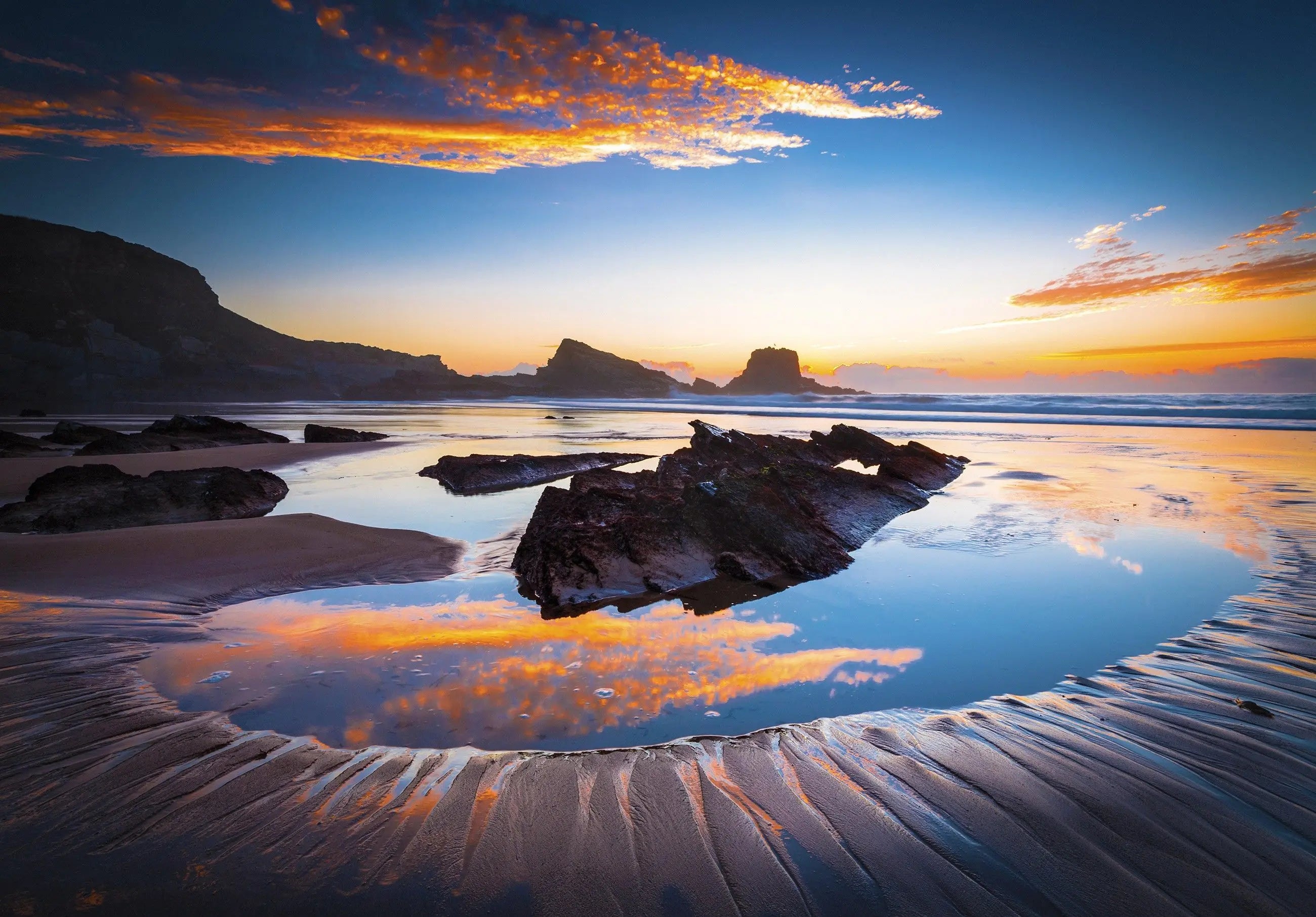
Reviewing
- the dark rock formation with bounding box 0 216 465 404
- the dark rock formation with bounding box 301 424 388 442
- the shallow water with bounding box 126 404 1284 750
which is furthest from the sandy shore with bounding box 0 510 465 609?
the dark rock formation with bounding box 0 216 465 404

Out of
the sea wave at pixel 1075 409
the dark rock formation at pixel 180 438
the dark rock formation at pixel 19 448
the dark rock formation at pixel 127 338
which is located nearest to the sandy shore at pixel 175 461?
the dark rock formation at pixel 180 438

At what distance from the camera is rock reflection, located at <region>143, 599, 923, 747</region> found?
2.53 metres

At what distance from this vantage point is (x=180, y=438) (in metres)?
14.3

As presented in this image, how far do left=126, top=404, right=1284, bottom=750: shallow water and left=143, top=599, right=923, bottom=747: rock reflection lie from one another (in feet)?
0.04

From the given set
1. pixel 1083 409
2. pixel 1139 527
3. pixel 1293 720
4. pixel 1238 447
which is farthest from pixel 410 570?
pixel 1083 409

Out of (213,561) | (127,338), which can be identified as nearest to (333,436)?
(213,561)

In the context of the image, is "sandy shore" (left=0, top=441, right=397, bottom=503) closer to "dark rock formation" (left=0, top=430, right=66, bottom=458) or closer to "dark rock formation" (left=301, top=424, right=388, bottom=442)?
"dark rock formation" (left=0, top=430, right=66, bottom=458)

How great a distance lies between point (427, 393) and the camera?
7994cm

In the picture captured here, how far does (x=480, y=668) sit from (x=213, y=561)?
3430 mm

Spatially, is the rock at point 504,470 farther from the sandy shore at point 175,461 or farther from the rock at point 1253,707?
the rock at point 1253,707

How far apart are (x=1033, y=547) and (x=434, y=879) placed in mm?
5947

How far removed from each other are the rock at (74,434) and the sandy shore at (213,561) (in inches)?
490

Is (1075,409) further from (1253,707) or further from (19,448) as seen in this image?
(19,448)

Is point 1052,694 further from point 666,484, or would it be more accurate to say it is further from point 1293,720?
point 666,484
